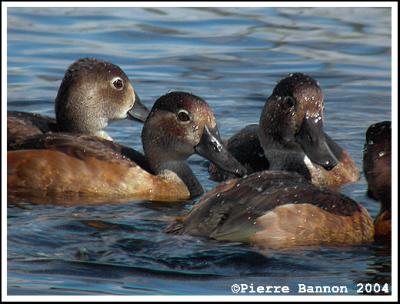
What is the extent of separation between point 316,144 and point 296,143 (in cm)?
41

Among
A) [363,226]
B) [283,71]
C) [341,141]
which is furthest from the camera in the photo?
[283,71]

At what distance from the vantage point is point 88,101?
12906 mm

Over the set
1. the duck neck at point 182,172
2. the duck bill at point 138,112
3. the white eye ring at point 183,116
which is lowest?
the duck neck at point 182,172

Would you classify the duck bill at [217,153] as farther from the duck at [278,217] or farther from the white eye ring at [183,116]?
the duck at [278,217]

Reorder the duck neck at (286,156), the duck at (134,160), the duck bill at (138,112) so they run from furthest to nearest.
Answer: the duck bill at (138,112), the duck neck at (286,156), the duck at (134,160)

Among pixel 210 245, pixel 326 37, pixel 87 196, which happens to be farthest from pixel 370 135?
pixel 326 37

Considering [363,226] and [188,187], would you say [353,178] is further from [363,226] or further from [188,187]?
[363,226]

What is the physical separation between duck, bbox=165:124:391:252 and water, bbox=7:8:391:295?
139mm

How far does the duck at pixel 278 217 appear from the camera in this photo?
32.0ft

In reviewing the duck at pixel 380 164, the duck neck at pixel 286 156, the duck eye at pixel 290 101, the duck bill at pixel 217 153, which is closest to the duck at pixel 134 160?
the duck bill at pixel 217 153

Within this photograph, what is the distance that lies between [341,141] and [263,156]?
4.08 feet

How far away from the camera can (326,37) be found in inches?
695

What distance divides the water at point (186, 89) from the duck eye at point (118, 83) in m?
0.98

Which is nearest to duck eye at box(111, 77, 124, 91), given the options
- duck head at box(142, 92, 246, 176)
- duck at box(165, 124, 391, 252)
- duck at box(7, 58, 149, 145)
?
duck at box(7, 58, 149, 145)
